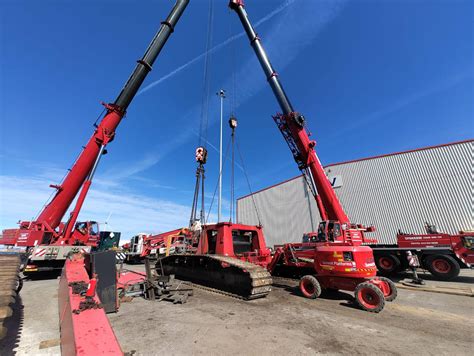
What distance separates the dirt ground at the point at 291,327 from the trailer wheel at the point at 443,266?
472 centimetres

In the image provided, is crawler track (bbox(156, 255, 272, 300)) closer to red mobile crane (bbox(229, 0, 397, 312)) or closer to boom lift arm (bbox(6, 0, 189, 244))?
red mobile crane (bbox(229, 0, 397, 312))

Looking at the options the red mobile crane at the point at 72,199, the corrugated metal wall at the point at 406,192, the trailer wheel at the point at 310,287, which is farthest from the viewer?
the corrugated metal wall at the point at 406,192

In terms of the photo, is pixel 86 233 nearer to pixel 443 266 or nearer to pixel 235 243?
pixel 235 243

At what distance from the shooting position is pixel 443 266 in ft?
36.4

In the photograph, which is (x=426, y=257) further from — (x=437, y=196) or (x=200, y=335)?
(x=200, y=335)

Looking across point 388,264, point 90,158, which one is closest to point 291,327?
point 388,264

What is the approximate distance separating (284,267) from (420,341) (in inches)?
261

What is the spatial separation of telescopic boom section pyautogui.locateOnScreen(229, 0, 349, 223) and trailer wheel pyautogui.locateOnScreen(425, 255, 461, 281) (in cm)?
483

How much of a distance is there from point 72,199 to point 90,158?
2086 mm

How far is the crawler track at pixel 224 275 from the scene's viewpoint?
682 cm

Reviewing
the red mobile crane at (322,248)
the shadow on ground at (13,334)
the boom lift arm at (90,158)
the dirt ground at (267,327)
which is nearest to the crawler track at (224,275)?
the dirt ground at (267,327)

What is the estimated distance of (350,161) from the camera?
21.5 metres

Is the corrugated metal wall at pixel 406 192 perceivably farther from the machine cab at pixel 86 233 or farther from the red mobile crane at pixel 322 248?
the machine cab at pixel 86 233

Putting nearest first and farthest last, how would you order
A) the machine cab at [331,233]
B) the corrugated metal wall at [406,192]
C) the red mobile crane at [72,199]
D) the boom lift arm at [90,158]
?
the machine cab at [331,233] < the red mobile crane at [72,199] < the boom lift arm at [90,158] < the corrugated metal wall at [406,192]
